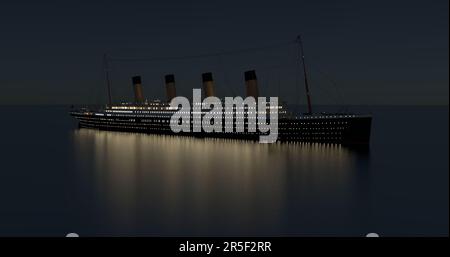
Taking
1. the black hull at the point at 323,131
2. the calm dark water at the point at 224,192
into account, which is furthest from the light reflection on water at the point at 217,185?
the black hull at the point at 323,131

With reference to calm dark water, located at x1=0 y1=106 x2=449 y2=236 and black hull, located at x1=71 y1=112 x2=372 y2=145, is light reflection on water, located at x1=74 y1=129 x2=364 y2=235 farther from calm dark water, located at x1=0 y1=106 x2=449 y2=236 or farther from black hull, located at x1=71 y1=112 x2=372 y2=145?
black hull, located at x1=71 y1=112 x2=372 y2=145

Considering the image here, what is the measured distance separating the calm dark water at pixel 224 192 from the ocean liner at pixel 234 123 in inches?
103

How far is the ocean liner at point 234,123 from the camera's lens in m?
60.5

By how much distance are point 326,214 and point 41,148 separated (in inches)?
2046

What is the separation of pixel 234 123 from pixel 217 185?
36226 millimetres

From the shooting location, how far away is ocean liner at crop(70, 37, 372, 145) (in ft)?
198

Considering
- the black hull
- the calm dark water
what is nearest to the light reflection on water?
the calm dark water

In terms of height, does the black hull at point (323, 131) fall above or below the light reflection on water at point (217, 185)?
above

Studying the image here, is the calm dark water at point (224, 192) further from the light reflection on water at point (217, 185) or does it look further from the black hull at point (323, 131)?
the black hull at point (323, 131)

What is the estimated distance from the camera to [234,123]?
73.8 m

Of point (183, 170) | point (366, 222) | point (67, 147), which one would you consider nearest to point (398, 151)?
point (183, 170)

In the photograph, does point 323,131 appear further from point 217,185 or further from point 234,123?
point 217,185

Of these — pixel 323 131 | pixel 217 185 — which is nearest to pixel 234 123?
pixel 323 131
